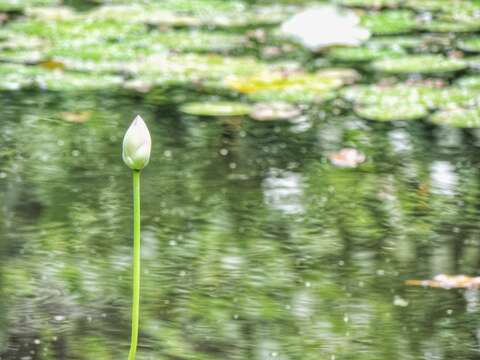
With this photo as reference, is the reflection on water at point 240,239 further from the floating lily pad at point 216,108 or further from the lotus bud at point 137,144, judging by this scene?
the lotus bud at point 137,144

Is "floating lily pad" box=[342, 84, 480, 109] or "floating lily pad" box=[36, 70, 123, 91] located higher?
"floating lily pad" box=[36, 70, 123, 91]

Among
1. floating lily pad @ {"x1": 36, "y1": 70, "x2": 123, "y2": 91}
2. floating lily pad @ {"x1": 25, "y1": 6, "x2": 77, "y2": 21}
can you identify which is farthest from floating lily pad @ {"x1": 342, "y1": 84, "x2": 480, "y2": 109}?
floating lily pad @ {"x1": 25, "y1": 6, "x2": 77, "y2": 21}

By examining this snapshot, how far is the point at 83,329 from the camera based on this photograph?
1.74m

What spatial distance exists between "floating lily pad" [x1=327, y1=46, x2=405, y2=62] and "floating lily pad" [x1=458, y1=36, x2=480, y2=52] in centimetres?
24

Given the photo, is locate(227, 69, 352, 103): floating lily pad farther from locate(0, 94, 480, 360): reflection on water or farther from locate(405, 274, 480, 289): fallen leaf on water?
locate(405, 274, 480, 289): fallen leaf on water

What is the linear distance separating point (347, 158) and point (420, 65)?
108cm

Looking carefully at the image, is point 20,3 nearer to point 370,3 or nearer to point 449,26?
point 370,3

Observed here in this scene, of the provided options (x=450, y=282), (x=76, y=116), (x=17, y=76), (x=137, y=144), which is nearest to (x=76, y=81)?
(x=17, y=76)

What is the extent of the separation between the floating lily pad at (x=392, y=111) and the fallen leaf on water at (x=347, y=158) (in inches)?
13.7

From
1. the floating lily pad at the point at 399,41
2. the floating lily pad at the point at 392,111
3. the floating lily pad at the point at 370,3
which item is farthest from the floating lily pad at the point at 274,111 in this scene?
the floating lily pad at the point at 370,3

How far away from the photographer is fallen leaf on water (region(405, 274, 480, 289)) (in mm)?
1929

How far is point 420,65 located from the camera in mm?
3668

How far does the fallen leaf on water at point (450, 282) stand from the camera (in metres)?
1.93

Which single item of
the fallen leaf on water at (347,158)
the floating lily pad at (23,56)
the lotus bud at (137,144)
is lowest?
the fallen leaf on water at (347,158)
